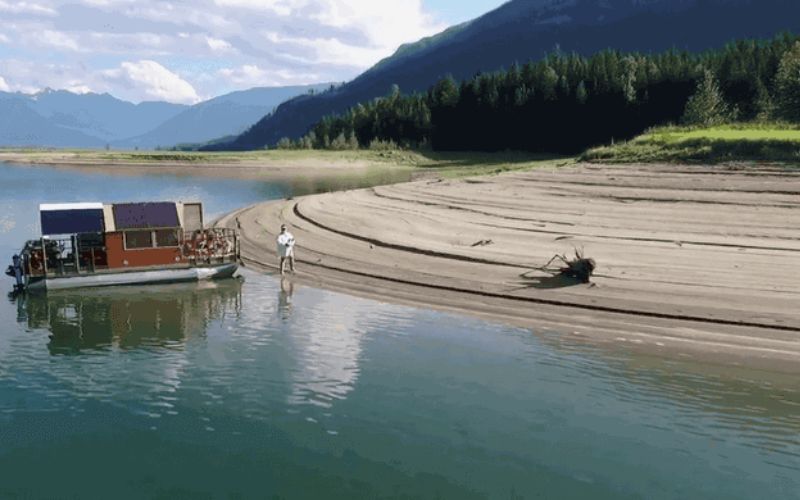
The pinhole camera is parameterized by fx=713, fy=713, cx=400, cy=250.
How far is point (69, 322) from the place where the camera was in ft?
102

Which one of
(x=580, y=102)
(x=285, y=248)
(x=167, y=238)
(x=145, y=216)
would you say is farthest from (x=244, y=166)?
(x=285, y=248)

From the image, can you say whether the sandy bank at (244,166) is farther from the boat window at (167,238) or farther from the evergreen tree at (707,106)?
the boat window at (167,238)

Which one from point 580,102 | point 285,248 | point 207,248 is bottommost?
point 285,248

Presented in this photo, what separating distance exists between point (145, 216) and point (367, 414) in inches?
916

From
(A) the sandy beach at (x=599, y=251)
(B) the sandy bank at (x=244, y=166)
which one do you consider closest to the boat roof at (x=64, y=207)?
(A) the sandy beach at (x=599, y=251)

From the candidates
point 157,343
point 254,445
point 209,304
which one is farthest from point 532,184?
point 254,445

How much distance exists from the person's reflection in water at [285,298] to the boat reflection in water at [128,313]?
2011 mm

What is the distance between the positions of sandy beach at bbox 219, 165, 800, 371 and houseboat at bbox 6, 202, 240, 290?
513 cm

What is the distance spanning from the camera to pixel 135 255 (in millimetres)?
38000

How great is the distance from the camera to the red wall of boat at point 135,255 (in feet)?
123

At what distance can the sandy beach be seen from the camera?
28688mm

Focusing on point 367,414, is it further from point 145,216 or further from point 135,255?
point 145,216

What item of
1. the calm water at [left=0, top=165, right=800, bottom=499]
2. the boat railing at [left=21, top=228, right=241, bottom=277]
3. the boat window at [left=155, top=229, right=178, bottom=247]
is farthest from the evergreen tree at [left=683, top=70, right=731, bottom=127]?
the calm water at [left=0, top=165, right=800, bottom=499]

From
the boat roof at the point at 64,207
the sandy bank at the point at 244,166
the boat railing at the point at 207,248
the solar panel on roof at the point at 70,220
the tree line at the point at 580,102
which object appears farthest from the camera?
the sandy bank at the point at 244,166
